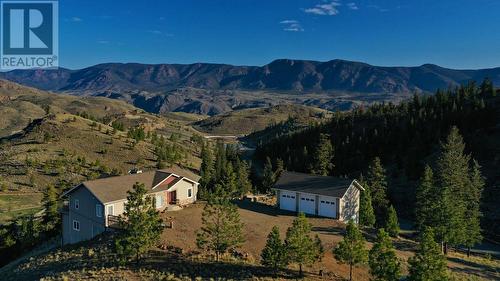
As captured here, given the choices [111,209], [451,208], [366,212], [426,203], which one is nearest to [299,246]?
[111,209]

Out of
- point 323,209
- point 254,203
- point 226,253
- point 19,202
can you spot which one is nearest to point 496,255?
point 323,209

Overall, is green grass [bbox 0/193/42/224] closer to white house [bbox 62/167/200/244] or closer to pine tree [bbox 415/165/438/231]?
white house [bbox 62/167/200/244]

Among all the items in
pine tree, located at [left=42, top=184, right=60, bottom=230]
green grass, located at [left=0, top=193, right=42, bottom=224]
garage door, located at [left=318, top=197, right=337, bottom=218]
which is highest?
garage door, located at [left=318, top=197, right=337, bottom=218]

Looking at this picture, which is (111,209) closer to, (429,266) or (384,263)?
(384,263)

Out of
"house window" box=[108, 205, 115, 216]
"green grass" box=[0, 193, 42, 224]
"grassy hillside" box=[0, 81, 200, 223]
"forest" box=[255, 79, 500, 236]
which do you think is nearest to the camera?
"house window" box=[108, 205, 115, 216]

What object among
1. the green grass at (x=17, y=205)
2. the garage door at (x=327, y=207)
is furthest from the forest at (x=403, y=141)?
the green grass at (x=17, y=205)

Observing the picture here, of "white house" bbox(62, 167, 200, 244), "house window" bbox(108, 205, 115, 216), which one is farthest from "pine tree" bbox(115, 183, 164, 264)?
"white house" bbox(62, 167, 200, 244)
